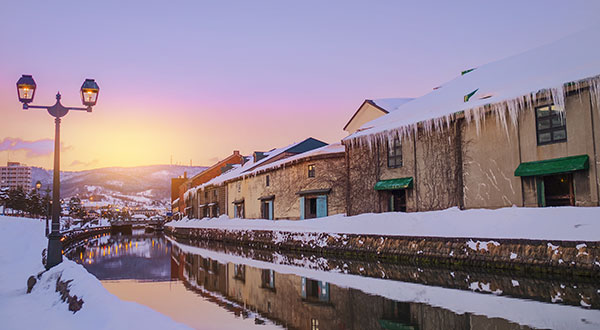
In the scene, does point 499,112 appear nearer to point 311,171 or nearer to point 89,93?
point 311,171

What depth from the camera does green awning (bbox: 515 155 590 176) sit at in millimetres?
18172

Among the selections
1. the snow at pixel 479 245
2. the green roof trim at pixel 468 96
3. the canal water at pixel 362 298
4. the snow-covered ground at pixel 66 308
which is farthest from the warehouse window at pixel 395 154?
the snow-covered ground at pixel 66 308

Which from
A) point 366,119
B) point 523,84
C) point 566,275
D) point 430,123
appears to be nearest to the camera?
point 566,275

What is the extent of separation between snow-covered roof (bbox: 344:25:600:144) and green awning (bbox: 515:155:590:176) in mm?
2133

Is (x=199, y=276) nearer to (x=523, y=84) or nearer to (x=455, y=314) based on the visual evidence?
(x=455, y=314)

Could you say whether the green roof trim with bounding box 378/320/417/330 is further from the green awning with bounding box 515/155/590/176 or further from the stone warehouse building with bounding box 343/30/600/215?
the stone warehouse building with bounding box 343/30/600/215

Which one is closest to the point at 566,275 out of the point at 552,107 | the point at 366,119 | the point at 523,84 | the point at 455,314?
the point at 455,314

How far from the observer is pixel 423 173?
83.3 ft

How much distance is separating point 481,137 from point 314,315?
50.5ft

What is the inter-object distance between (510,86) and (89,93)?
57.6ft

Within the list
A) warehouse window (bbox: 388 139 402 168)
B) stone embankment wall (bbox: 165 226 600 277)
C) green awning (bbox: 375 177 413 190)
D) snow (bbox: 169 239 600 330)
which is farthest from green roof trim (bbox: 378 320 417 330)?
warehouse window (bbox: 388 139 402 168)

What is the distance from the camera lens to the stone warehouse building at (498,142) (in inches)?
731

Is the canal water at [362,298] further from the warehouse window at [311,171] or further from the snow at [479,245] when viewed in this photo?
the warehouse window at [311,171]

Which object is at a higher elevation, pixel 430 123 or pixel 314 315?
pixel 430 123
